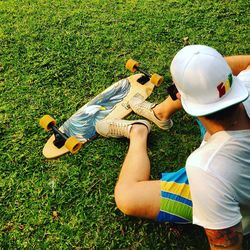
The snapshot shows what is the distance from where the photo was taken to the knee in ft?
8.00

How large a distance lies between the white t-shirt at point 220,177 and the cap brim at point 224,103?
12cm

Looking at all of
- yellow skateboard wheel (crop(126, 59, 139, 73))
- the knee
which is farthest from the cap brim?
yellow skateboard wheel (crop(126, 59, 139, 73))

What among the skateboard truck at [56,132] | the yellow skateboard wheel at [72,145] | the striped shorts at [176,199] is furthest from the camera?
the skateboard truck at [56,132]

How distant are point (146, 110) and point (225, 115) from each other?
1.44 meters

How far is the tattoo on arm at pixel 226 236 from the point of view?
6.04 feet

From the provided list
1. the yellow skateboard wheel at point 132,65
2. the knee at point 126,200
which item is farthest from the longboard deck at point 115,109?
the knee at point 126,200

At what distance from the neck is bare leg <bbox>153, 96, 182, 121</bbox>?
3.54ft

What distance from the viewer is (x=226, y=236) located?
1.85 meters

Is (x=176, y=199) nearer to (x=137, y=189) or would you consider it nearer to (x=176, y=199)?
(x=176, y=199)

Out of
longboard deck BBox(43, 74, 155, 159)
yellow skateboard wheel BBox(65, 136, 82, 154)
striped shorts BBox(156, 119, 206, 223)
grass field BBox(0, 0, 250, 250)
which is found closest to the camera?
striped shorts BBox(156, 119, 206, 223)

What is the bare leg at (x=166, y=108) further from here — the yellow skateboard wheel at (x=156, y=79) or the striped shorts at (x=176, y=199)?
the striped shorts at (x=176, y=199)

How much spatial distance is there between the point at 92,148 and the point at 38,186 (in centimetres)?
53

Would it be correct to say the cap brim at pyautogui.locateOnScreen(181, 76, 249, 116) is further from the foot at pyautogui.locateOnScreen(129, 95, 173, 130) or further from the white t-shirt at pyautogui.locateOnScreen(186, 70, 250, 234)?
the foot at pyautogui.locateOnScreen(129, 95, 173, 130)

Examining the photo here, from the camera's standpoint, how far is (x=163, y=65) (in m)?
3.79
